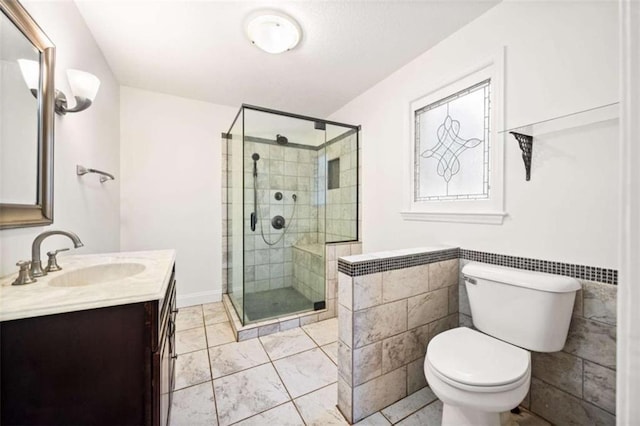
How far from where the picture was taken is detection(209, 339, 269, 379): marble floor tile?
176cm

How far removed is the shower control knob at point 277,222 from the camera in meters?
2.79

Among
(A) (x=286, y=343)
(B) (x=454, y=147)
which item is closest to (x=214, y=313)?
(A) (x=286, y=343)

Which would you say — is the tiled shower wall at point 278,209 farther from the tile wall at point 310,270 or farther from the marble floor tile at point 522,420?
the marble floor tile at point 522,420

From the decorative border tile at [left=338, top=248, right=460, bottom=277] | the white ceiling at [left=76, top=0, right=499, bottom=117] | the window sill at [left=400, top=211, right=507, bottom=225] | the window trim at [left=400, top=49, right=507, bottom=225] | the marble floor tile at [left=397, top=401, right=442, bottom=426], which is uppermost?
the white ceiling at [left=76, top=0, right=499, bottom=117]

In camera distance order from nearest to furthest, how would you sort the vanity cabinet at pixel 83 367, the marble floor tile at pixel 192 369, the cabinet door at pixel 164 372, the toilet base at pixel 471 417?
the vanity cabinet at pixel 83 367 → the cabinet door at pixel 164 372 → the toilet base at pixel 471 417 → the marble floor tile at pixel 192 369

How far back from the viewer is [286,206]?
282cm

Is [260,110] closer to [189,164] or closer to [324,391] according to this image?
[189,164]

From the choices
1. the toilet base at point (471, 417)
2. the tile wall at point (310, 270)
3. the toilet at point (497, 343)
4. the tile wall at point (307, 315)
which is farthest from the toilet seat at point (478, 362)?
Answer: the tile wall at point (310, 270)

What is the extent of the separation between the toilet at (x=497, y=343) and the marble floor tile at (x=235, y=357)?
125 centimetres

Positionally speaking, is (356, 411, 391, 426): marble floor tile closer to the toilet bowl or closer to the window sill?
the toilet bowl

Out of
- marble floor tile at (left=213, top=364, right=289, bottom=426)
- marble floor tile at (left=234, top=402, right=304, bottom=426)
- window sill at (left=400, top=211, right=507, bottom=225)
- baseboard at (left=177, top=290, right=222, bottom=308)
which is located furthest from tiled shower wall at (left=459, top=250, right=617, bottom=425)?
baseboard at (left=177, top=290, right=222, bottom=308)

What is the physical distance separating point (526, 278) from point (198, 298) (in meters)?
2.98

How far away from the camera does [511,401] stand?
3.35ft

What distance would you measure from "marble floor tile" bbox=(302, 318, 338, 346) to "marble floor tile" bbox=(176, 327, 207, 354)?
89 cm
